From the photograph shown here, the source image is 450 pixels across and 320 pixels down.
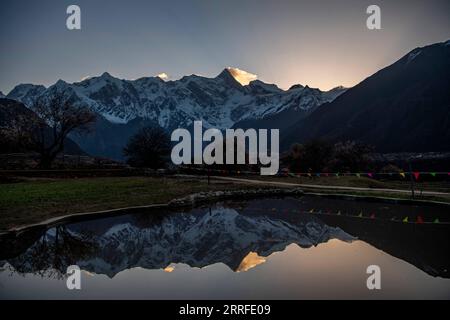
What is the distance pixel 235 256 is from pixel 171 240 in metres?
3.95

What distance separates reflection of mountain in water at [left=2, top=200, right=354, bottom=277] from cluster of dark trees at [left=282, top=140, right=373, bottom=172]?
38049 mm

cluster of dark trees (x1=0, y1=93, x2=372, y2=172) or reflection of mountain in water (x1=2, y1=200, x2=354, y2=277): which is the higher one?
cluster of dark trees (x1=0, y1=93, x2=372, y2=172)

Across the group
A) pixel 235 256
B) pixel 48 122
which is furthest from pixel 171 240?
pixel 48 122

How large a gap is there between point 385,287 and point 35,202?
19.9 metres

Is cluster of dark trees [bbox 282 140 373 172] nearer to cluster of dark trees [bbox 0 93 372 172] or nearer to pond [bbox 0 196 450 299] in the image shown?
cluster of dark trees [bbox 0 93 372 172]

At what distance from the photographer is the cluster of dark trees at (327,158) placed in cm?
5912

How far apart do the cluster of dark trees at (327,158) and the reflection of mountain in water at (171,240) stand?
3805 cm

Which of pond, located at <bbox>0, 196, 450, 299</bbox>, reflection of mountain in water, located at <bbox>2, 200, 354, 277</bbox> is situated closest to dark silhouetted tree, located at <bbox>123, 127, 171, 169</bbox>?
pond, located at <bbox>0, 196, 450, 299</bbox>

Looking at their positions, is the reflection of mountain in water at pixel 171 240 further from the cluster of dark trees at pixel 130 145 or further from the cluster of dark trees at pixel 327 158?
the cluster of dark trees at pixel 327 158

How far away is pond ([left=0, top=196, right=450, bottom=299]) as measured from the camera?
34.3ft

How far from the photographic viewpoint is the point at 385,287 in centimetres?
1042
